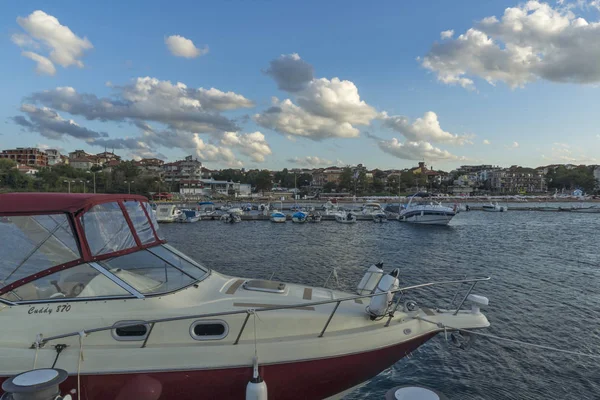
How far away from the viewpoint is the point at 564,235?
44031 mm

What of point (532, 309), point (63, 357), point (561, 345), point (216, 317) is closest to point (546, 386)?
point (561, 345)

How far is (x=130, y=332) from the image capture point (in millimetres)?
5168

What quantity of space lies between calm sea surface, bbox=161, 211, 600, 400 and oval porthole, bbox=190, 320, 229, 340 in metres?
4.57

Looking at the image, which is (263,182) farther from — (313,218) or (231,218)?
(313,218)

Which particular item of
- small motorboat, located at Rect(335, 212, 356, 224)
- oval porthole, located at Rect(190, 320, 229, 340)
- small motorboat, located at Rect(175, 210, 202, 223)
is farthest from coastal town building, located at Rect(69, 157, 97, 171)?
oval porthole, located at Rect(190, 320, 229, 340)

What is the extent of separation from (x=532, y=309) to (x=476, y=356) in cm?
630

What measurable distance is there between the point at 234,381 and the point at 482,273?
69.7 ft

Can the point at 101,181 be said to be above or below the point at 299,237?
above

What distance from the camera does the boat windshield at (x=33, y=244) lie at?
531 centimetres

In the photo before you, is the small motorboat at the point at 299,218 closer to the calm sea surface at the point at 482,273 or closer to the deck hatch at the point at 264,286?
the calm sea surface at the point at 482,273

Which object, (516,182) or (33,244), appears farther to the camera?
(516,182)

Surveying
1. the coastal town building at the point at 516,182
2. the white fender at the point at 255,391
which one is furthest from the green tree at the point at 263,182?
the white fender at the point at 255,391

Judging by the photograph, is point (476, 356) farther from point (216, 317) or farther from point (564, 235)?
point (564, 235)

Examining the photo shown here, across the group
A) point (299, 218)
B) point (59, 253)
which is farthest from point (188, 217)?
point (59, 253)
